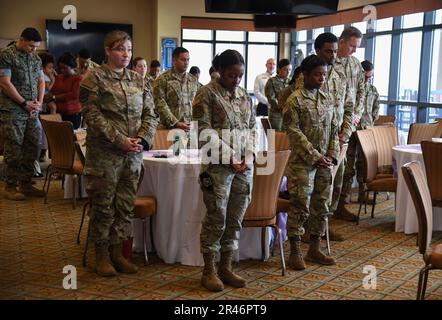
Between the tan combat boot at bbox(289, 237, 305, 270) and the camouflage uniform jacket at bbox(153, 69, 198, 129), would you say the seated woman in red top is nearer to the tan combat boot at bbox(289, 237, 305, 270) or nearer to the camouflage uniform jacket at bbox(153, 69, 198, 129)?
the camouflage uniform jacket at bbox(153, 69, 198, 129)

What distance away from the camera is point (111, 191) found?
375 cm

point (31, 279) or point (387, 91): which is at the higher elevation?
point (387, 91)

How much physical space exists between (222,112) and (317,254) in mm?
1436

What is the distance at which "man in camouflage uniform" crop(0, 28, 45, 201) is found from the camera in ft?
20.0

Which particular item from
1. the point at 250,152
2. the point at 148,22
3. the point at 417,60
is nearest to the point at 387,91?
the point at 417,60

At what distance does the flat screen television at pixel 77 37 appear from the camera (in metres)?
12.2

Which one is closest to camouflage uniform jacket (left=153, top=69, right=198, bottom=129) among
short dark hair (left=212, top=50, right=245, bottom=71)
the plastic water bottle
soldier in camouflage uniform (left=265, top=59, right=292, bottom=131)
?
the plastic water bottle

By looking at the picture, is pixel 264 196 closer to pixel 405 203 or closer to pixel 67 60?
pixel 405 203

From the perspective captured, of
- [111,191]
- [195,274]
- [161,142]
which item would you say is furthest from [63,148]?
[195,274]

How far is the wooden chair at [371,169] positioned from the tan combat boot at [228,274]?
7.06 ft

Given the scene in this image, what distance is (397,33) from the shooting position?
9688mm

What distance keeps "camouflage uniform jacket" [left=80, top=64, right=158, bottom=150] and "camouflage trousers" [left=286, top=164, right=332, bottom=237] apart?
108cm

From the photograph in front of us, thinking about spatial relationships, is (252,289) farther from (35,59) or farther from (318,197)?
(35,59)

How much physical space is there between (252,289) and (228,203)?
585 millimetres
